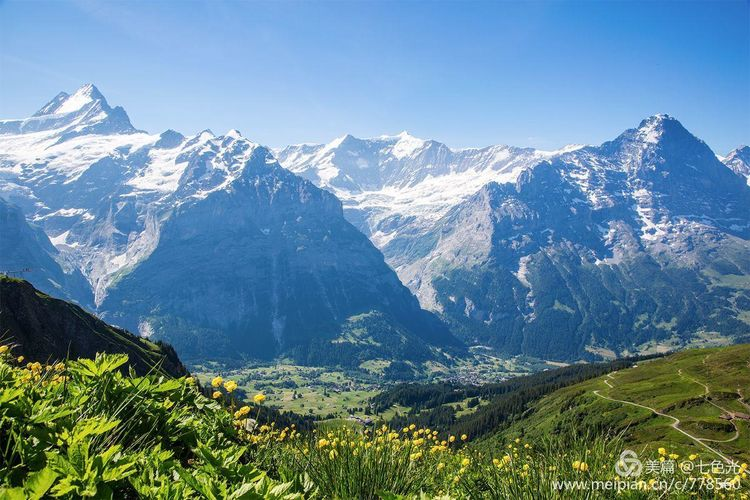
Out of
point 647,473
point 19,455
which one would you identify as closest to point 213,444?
point 19,455

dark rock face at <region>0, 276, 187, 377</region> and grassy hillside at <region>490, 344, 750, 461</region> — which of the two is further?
grassy hillside at <region>490, 344, 750, 461</region>

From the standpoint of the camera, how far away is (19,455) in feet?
12.4

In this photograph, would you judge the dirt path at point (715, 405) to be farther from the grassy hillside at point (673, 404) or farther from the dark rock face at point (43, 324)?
the dark rock face at point (43, 324)

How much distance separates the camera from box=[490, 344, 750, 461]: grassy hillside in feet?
323

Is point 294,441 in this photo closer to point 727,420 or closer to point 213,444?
point 213,444

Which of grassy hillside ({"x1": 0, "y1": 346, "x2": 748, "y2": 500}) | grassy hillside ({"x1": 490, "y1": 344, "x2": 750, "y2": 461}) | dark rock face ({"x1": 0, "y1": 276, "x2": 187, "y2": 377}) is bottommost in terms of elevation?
grassy hillside ({"x1": 490, "y1": 344, "x2": 750, "y2": 461})

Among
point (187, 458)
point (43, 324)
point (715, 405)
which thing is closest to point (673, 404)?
point (715, 405)

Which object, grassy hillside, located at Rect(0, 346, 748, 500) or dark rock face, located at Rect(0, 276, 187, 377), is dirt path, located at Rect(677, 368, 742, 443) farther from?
grassy hillside, located at Rect(0, 346, 748, 500)

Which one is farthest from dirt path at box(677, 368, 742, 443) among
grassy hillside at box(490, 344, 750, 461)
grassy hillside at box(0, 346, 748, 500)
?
grassy hillside at box(0, 346, 748, 500)

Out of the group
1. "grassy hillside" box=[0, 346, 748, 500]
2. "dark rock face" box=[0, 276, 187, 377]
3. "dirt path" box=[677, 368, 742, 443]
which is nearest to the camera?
"grassy hillside" box=[0, 346, 748, 500]

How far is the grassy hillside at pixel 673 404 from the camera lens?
323 feet

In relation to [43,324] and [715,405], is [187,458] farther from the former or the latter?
[715,405]

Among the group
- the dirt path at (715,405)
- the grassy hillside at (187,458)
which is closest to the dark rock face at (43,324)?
the grassy hillside at (187,458)

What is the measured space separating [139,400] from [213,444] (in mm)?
1012
